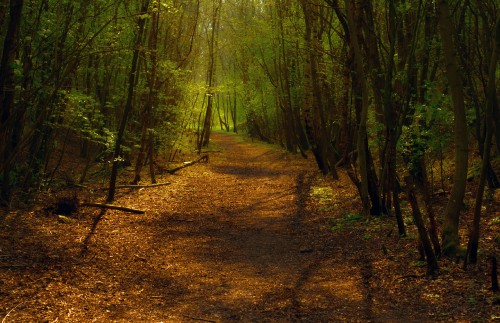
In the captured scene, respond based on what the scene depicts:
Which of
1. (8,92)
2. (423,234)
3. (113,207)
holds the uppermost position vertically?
(8,92)

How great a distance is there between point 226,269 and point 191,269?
0.66 m

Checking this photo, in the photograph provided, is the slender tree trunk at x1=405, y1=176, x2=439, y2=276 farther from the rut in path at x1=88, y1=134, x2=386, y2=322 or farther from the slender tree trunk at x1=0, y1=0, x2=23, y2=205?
the slender tree trunk at x1=0, y1=0, x2=23, y2=205

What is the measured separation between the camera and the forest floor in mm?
6215

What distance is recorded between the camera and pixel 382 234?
10.3m

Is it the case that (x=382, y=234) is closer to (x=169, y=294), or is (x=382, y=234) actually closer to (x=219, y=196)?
(x=169, y=294)

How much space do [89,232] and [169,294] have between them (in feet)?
13.3

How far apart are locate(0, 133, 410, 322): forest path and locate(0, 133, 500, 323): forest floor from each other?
22 millimetres

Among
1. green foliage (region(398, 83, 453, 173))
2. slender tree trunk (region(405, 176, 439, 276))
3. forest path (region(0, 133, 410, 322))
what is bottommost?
forest path (region(0, 133, 410, 322))

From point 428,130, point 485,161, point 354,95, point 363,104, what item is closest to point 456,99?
point 485,161

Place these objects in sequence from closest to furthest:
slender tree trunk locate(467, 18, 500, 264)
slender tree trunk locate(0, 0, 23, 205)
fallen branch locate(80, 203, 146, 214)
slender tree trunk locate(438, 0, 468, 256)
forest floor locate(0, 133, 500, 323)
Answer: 1. forest floor locate(0, 133, 500, 323)
2. slender tree trunk locate(467, 18, 500, 264)
3. slender tree trunk locate(438, 0, 468, 256)
4. slender tree trunk locate(0, 0, 23, 205)
5. fallen branch locate(80, 203, 146, 214)

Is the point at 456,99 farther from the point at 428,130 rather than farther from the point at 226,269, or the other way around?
the point at 226,269

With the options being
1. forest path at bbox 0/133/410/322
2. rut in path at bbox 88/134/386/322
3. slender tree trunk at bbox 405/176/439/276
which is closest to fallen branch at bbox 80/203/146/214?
forest path at bbox 0/133/410/322

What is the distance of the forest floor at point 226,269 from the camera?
6215 millimetres

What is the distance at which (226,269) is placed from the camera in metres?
8.64
